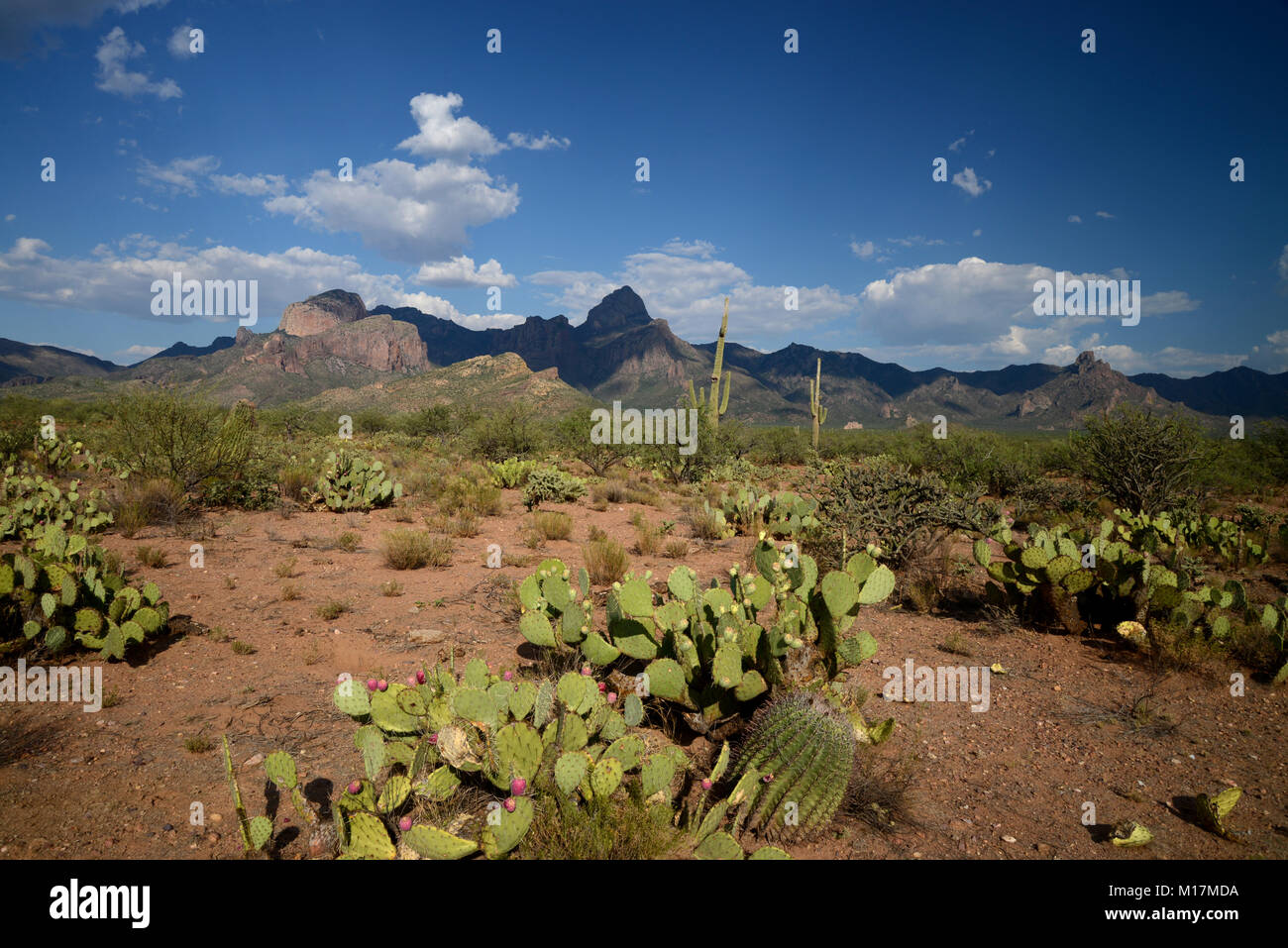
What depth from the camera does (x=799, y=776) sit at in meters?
2.81

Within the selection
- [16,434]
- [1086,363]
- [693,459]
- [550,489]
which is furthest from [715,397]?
[1086,363]

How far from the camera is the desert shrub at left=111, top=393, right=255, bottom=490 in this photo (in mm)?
10523

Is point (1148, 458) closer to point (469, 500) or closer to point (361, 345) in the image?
point (469, 500)

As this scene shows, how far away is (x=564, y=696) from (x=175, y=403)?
462 inches

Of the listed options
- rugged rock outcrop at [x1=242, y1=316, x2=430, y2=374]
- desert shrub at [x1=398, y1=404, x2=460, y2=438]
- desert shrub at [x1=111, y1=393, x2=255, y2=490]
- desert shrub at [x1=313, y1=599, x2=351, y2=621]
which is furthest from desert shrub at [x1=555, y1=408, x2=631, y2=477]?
rugged rock outcrop at [x1=242, y1=316, x2=430, y2=374]

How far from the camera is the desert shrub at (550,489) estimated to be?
12422 mm

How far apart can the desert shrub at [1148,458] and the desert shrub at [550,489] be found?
11844mm

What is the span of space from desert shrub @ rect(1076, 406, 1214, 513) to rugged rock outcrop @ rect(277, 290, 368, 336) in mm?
180229

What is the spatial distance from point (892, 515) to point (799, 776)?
5.13m

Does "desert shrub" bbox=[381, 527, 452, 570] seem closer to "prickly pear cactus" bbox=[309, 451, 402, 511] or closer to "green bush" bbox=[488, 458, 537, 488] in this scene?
"prickly pear cactus" bbox=[309, 451, 402, 511]

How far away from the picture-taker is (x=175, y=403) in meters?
10.7

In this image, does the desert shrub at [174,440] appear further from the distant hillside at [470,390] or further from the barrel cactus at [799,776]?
the distant hillside at [470,390]

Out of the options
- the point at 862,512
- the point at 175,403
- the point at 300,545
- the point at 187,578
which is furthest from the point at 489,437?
the point at 862,512
